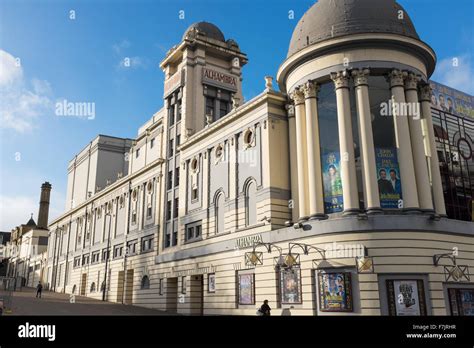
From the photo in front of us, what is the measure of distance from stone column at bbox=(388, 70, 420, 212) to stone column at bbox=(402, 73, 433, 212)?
59cm

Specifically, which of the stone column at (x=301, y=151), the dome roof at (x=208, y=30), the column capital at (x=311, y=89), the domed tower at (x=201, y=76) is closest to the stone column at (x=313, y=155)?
the column capital at (x=311, y=89)

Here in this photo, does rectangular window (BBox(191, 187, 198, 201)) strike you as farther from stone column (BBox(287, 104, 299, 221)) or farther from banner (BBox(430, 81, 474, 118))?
banner (BBox(430, 81, 474, 118))

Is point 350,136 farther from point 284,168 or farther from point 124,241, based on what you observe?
point 124,241

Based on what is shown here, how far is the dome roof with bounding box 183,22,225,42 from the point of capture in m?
52.0

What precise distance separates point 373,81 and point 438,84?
826 cm

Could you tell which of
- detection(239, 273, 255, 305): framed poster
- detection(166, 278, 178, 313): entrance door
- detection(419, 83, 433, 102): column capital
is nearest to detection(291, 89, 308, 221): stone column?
detection(239, 273, 255, 305): framed poster

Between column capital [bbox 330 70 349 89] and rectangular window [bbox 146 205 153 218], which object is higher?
column capital [bbox 330 70 349 89]

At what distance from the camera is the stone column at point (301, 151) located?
30.4 metres

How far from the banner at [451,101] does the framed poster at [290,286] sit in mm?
18012

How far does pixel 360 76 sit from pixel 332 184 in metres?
7.65

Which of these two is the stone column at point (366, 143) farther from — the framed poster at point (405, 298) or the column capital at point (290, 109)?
the column capital at point (290, 109)

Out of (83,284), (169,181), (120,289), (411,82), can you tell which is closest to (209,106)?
(169,181)

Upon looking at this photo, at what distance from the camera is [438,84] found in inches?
1426

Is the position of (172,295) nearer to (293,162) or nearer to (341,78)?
(293,162)
